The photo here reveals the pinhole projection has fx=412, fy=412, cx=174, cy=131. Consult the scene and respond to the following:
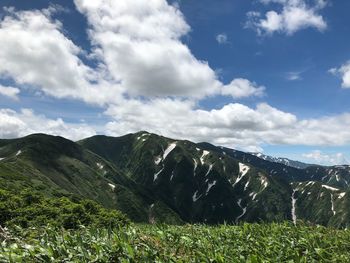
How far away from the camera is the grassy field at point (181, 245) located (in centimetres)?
820

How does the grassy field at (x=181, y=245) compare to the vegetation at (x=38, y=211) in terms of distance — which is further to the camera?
the vegetation at (x=38, y=211)

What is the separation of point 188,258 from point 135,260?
1.53 meters

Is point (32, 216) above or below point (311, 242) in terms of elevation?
below

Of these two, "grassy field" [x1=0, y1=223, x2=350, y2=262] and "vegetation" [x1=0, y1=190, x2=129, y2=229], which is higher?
"grassy field" [x1=0, y1=223, x2=350, y2=262]

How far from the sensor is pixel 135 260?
8.13 m

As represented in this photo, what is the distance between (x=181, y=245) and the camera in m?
10.4

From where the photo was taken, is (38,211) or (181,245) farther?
(38,211)

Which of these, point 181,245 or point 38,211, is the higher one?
point 181,245

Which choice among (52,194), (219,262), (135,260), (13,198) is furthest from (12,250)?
(52,194)

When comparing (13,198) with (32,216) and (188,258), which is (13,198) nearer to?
(32,216)

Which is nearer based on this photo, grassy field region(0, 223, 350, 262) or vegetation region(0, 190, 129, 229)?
grassy field region(0, 223, 350, 262)

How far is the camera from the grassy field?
820 centimetres

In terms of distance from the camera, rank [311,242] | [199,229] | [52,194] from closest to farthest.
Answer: [311,242] → [199,229] → [52,194]

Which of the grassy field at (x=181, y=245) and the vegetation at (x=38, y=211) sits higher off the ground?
the grassy field at (x=181, y=245)
